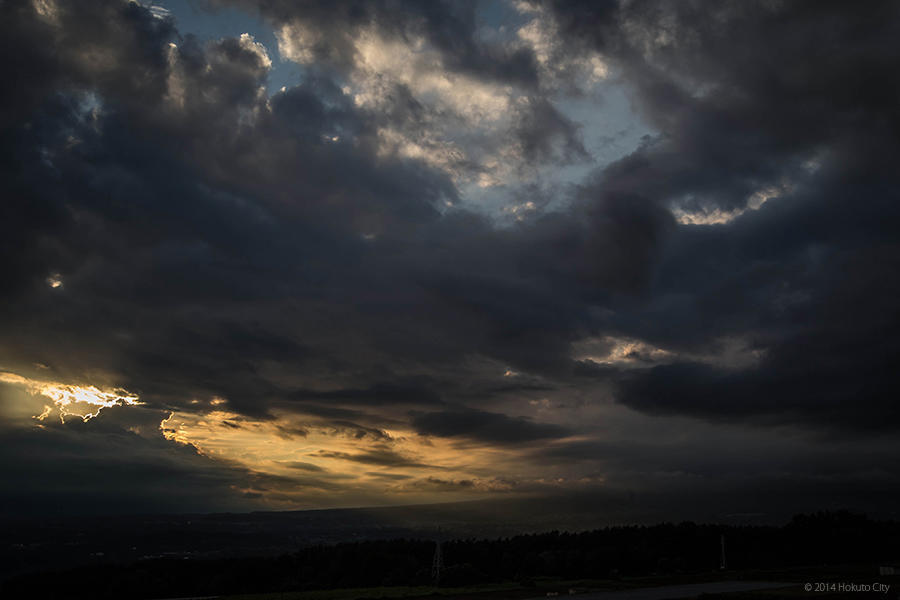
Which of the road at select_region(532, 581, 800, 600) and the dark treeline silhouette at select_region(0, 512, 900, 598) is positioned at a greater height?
the road at select_region(532, 581, 800, 600)

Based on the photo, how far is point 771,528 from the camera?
197 metres

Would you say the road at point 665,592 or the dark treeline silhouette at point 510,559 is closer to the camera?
the road at point 665,592

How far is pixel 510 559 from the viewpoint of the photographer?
506ft

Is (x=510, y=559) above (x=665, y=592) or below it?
below

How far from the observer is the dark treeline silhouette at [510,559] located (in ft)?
453

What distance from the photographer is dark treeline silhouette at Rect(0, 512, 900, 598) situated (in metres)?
138

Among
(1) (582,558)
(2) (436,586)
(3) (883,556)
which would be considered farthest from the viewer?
(3) (883,556)

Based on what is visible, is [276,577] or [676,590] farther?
[276,577]

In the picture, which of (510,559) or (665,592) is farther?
(510,559)

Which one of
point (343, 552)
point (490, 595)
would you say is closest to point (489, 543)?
point (343, 552)

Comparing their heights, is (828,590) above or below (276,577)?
above

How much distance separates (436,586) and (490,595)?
20.9 m

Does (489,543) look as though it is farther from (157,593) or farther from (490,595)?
(490,595)

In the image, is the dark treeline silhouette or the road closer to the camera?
the road
